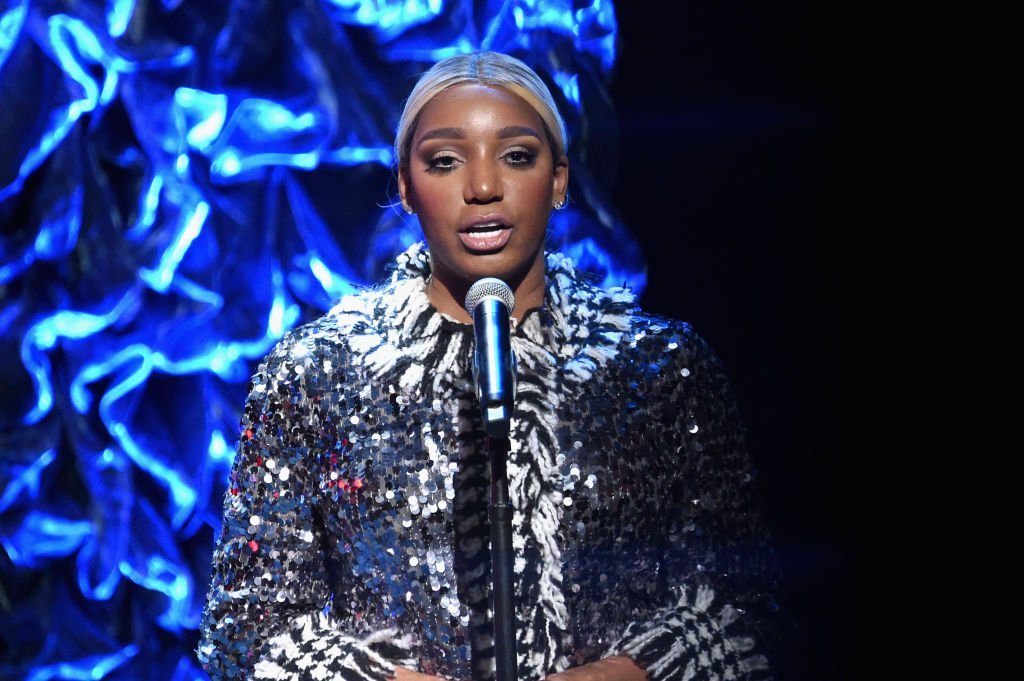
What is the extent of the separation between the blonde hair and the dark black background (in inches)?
20.1

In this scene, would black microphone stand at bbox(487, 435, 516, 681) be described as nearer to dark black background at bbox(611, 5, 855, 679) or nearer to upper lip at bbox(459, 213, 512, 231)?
upper lip at bbox(459, 213, 512, 231)

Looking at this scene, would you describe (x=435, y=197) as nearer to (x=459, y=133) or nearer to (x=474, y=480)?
Result: (x=459, y=133)

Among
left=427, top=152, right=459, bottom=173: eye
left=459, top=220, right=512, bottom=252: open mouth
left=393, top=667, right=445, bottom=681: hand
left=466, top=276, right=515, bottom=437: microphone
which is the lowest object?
left=393, top=667, right=445, bottom=681: hand

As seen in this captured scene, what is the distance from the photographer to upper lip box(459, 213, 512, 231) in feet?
4.76

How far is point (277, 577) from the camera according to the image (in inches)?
55.9

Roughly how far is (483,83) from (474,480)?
543 mm

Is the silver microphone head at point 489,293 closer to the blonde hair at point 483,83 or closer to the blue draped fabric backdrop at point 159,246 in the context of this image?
the blonde hair at point 483,83

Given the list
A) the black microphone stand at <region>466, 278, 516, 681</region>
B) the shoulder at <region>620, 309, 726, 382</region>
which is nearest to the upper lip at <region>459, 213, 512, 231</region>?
the shoulder at <region>620, 309, 726, 382</region>

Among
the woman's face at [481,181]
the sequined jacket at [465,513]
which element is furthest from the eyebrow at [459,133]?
the sequined jacket at [465,513]

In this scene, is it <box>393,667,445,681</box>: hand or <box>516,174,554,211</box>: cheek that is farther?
<box>516,174,554,211</box>: cheek

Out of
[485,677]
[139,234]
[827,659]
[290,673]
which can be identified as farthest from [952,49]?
[139,234]

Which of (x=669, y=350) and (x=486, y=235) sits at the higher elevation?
(x=486, y=235)

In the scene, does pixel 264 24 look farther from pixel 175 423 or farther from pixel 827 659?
pixel 827 659

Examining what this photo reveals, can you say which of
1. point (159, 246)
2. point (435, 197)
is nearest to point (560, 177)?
point (435, 197)
